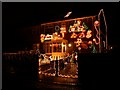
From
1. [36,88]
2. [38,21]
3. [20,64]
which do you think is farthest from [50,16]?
[36,88]

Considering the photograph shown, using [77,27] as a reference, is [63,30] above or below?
below

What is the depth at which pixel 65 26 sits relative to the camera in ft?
62.0

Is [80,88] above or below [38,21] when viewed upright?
below

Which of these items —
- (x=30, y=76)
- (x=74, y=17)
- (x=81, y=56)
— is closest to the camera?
(x=81, y=56)

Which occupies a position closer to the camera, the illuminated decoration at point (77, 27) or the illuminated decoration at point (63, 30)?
the illuminated decoration at point (77, 27)

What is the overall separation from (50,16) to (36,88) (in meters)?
11.2

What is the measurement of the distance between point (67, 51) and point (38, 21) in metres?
4.64

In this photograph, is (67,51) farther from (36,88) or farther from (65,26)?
(36,88)

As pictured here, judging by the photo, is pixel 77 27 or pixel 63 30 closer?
pixel 77 27

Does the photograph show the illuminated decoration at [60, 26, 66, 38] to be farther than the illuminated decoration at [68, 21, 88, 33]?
Yes

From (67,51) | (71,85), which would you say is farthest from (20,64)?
(67,51)

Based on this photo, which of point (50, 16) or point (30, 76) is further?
point (50, 16)

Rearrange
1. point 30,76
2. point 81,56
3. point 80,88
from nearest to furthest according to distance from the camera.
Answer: point 80,88 → point 81,56 → point 30,76

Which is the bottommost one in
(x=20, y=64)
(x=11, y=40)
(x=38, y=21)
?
(x=20, y=64)
